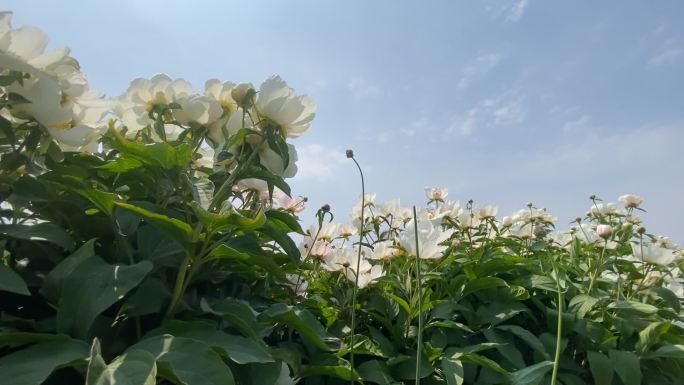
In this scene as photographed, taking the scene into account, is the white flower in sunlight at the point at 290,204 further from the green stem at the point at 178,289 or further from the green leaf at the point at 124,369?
the green leaf at the point at 124,369

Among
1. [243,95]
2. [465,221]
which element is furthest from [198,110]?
[465,221]

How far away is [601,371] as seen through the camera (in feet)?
5.06

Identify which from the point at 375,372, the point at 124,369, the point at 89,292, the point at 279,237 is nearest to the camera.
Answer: the point at 124,369

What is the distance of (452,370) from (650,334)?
0.75m

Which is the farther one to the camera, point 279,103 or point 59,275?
point 279,103

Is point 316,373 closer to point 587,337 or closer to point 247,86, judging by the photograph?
point 247,86

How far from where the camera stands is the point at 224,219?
2.94 feet

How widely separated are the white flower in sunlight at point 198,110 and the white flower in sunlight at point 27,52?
23 cm

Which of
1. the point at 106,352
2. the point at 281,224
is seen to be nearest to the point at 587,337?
the point at 281,224

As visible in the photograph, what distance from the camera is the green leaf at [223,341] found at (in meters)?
0.85

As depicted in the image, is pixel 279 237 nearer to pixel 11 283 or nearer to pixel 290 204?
pixel 11 283

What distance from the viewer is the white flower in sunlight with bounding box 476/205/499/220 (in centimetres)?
238

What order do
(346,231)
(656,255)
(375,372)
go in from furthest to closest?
(346,231), (656,255), (375,372)

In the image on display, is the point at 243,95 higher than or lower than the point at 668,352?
higher
